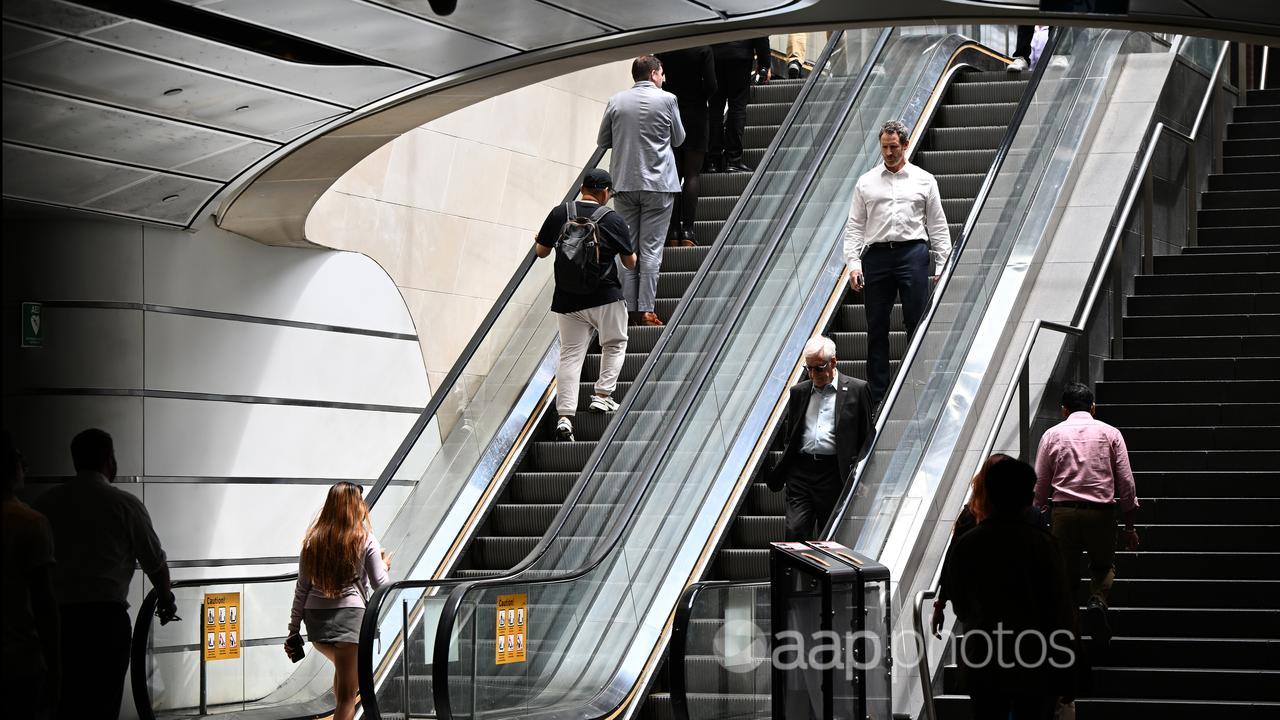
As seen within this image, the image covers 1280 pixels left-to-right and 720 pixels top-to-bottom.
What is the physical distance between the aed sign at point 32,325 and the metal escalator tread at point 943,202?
3610 millimetres

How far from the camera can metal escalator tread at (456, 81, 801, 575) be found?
32.1ft

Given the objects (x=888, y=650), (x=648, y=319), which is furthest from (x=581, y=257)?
(x=888, y=650)

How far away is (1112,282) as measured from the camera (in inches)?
439

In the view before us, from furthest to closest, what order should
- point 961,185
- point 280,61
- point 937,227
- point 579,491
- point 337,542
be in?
point 961,185 → point 937,227 → point 579,491 → point 337,542 → point 280,61

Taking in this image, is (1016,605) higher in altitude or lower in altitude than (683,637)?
higher

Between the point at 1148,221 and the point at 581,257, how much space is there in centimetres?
485

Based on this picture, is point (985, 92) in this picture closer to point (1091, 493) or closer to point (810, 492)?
point (1091, 493)

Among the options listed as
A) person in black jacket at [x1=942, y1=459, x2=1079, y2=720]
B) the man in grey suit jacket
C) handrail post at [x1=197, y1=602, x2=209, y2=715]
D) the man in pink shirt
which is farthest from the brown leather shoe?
person in black jacket at [x1=942, y1=459, x2=1079, y2=720]

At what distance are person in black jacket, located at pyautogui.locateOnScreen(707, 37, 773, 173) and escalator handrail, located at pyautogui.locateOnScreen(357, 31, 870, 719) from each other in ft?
1.97

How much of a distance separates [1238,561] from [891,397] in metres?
2.08

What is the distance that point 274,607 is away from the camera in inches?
326

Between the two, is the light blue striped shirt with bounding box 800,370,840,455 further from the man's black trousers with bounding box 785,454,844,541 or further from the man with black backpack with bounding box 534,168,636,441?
the man with black backpack with bounding box 534,168,636,441

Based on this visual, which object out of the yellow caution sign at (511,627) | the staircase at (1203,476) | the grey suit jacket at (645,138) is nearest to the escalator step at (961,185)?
the staircase at (1203,476)

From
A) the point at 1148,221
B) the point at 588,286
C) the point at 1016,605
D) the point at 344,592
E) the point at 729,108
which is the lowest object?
the point at 344,592
